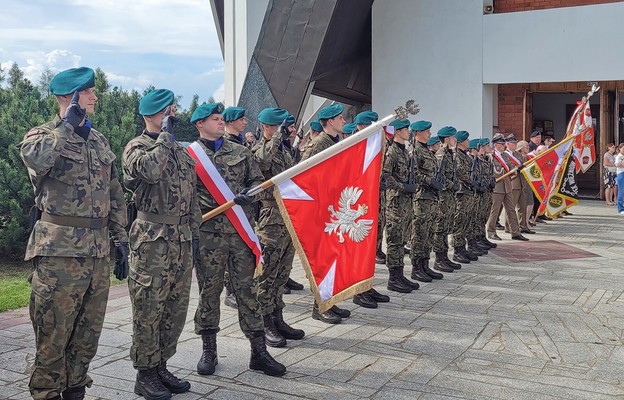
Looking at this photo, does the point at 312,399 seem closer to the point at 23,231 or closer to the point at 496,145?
the point at 23,231

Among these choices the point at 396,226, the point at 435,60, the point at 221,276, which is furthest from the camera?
the point at 435,60

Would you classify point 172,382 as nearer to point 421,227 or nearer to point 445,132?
point 421,227

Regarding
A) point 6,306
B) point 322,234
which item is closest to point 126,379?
point 322,234

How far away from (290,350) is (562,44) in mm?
11928

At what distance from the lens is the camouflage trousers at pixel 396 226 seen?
715 centimetres

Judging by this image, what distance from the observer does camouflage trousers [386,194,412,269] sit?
7152 mm

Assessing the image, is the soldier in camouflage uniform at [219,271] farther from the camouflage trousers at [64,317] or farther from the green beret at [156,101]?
the camouflage trousers at [64,317]

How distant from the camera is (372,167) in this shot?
5348 mm

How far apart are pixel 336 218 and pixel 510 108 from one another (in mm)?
12978

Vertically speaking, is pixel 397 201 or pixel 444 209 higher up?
pixel 397 201

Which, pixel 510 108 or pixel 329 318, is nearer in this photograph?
pixel 329 318

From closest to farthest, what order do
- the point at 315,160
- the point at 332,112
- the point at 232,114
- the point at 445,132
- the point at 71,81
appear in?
1. the point at 71,81
2. the point at 315,160
3. the point at 232,114
4. the point at 332,112
5. the point at 445,132

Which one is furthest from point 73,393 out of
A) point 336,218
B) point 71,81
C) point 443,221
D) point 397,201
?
point 443,221

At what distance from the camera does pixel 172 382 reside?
422cm
